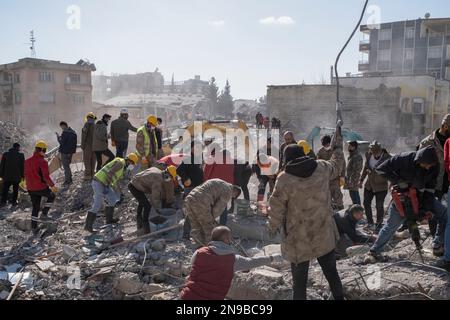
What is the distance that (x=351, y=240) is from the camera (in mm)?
6711

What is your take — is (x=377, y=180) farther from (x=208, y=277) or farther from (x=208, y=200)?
(x=208, y=277)

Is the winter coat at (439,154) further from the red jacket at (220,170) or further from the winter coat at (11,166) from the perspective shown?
the winter coat at (11,166)

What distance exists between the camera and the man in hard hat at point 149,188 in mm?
7305

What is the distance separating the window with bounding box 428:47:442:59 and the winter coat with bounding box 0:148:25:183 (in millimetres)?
46386

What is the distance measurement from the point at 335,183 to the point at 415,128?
23.0 metres

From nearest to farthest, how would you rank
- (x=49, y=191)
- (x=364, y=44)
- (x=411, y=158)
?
(x=411, y=158) < (x=49, y=191) < (x=364, y=44)

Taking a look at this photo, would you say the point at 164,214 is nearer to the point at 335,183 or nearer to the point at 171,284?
the point at 171,284

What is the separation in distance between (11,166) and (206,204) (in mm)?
6296

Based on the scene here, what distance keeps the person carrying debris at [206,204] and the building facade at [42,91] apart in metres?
34.3

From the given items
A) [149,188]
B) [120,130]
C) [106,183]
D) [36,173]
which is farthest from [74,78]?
[149,188]

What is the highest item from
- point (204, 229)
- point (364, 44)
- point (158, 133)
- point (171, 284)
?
point (364, 44)

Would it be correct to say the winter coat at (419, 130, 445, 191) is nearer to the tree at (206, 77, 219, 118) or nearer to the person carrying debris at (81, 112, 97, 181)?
the person carrying debris at (81, 112, 97, 181)
